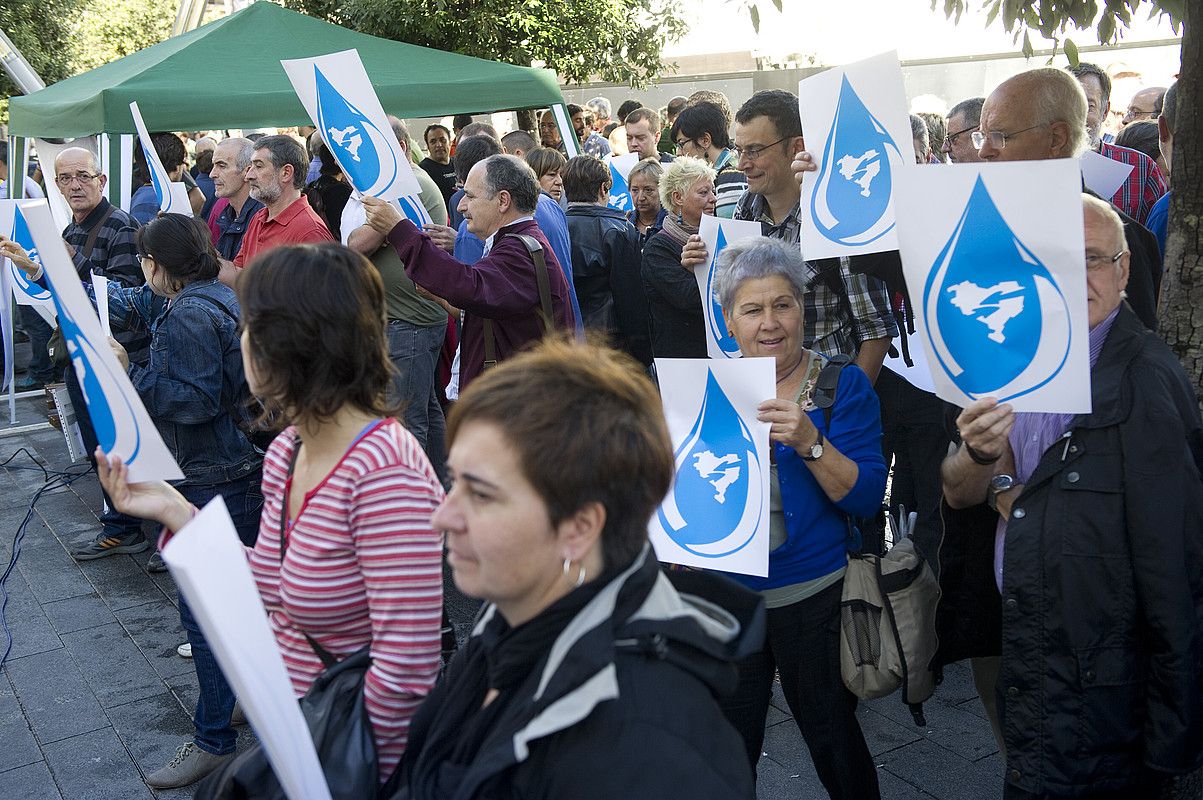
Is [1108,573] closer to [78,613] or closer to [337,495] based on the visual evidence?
[337,495]

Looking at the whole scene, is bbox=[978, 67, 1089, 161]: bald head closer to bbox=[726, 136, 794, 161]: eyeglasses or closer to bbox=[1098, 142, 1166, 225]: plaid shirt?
bbox=[726, 136, 794, 161]: eyeglasses

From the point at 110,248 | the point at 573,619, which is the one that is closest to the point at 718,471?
the point at 573,619

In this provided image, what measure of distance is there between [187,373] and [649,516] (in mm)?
2991

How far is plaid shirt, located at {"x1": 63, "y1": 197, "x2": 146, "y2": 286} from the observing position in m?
6.50

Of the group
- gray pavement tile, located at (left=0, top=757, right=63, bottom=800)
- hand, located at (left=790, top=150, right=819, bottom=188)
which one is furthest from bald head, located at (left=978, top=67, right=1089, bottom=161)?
gray pavement tile, located at (left=0, top=757, right=63, bottom=800)

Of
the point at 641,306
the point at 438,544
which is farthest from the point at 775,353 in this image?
the point at 641,306

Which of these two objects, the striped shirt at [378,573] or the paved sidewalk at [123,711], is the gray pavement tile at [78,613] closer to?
the paved sidewalk at [123,711]

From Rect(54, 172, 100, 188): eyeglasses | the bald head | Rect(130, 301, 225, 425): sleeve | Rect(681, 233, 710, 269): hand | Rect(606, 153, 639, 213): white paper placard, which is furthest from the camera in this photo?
Rect(606, 153, 639, 213): white paper placard

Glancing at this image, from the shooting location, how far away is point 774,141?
13.6 ft

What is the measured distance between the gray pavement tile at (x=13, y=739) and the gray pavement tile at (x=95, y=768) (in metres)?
0.08

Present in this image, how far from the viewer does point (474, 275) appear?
15.3 ft

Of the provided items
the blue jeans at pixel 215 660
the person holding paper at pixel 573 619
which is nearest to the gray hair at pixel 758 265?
the person holding paper at pixel 573 619

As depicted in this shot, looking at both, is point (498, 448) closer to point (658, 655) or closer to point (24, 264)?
point (658, 655)

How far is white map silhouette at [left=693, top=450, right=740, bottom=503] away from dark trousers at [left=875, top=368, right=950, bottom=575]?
2.08 metres
